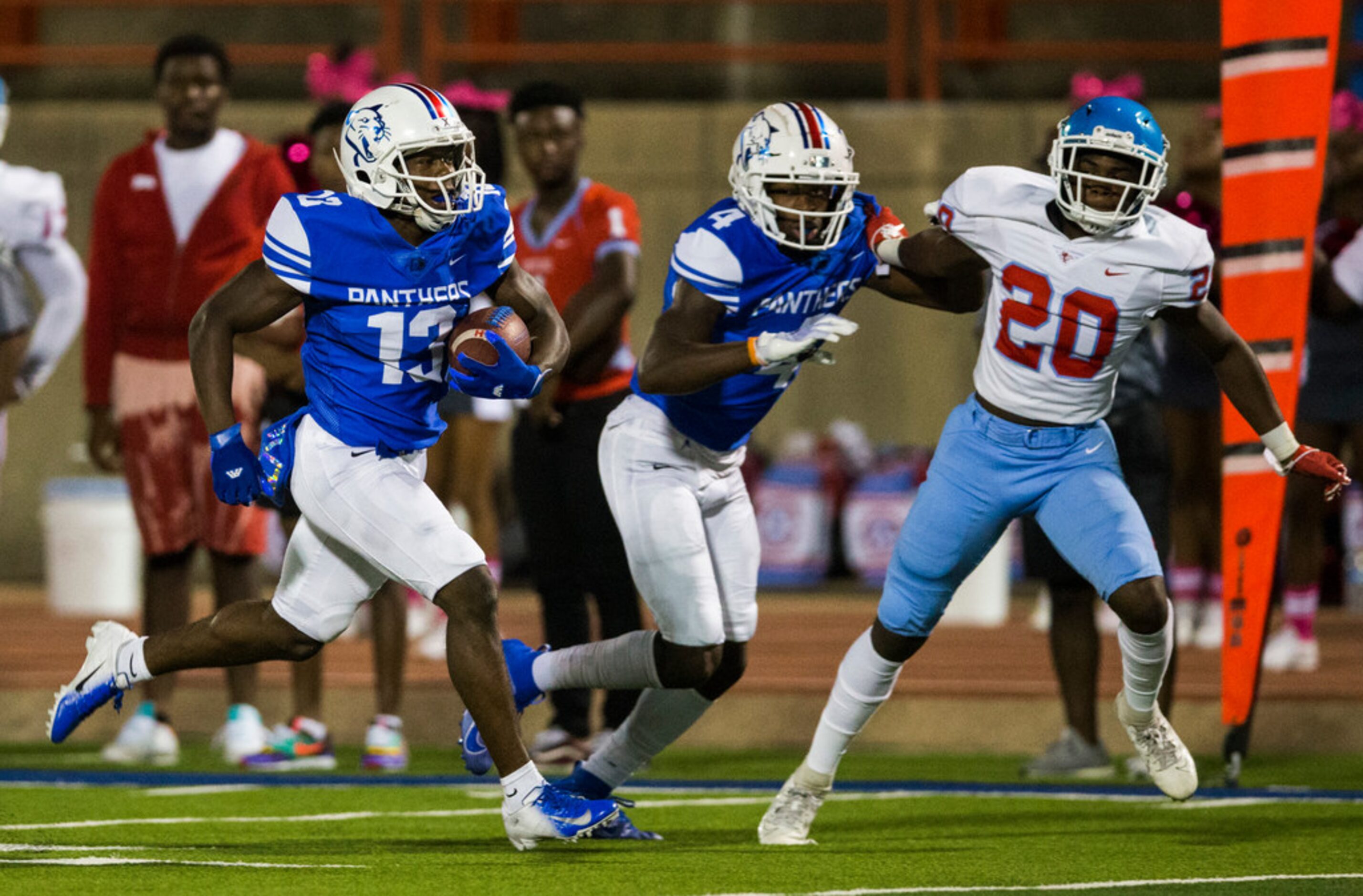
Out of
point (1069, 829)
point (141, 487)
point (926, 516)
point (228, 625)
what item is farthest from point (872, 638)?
point (141, 487)

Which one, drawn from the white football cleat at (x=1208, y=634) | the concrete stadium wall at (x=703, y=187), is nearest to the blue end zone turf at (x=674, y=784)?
the white football cleat at (x=1208, y=634)

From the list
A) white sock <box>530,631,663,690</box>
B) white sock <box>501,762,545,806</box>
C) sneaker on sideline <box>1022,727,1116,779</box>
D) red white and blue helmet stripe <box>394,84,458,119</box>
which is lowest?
sneaker on sideline <box>1022,727,1116,779</box>

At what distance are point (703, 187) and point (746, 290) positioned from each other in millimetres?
7919

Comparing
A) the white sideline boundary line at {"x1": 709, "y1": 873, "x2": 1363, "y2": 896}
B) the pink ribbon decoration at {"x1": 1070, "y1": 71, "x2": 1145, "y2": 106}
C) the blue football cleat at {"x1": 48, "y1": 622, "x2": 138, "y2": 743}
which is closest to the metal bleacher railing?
the pink ribbon decoration at {"x1": 1070, "y1": 71, "x2": 1145, "y2": 106}

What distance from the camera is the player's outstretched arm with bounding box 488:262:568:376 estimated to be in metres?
5.39

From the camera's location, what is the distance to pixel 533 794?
5.11 metres

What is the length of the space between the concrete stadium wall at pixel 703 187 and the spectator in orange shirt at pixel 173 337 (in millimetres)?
5647

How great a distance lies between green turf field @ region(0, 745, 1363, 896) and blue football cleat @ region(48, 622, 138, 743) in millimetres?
276

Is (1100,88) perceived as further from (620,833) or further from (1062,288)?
(620,833)

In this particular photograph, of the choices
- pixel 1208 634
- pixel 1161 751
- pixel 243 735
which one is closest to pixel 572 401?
pixel 243 735

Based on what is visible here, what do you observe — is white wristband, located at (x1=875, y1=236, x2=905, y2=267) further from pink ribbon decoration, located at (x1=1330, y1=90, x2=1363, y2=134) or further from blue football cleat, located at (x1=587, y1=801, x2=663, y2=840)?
pink ribbon decoration, located at (x1=1330, y1=90, x2=1363, y2=134)

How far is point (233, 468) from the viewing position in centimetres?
518

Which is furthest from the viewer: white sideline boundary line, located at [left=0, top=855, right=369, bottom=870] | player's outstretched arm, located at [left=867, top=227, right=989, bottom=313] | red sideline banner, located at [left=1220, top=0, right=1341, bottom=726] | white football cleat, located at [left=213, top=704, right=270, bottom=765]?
white football cleat, located at [left=213, top=704, right=270, bottom=765]

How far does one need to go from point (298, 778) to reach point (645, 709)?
5.43 ft
